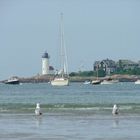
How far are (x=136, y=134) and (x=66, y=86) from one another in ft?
399

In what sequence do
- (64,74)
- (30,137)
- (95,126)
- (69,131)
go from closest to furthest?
(30,137)
(69,131)
(95,126)
(64,74)

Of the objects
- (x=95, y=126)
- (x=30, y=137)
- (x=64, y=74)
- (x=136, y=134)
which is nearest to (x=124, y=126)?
(x=95, y=126)

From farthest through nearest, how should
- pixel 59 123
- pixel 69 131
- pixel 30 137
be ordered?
pixel 59 123
pixel 69 131
pixel 30 137

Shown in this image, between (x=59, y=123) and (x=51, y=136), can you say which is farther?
(x=59, y=123)

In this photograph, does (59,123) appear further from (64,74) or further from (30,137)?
(64,74)

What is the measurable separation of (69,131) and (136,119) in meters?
9.19

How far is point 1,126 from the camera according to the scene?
4141 centimetres

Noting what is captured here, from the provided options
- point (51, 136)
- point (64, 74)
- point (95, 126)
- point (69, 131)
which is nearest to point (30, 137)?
point (51, 136)

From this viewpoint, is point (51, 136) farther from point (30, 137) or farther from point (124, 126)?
point (124, 126)

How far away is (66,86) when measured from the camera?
157000 millimetres

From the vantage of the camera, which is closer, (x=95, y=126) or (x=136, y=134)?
(x=136, y=134)

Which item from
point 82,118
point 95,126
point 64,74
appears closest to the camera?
point 95,126

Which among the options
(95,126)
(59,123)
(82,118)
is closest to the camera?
(95,126)

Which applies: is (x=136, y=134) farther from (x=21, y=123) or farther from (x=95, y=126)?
(x=21, y=123)
